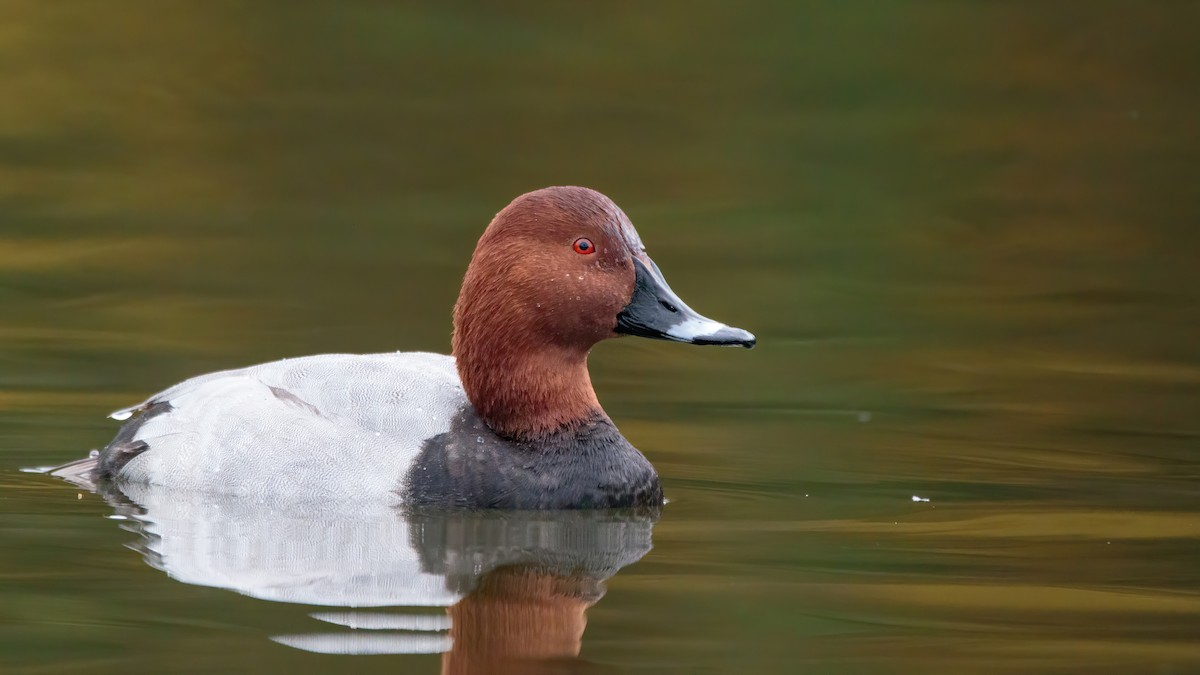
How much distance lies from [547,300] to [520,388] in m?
0.39

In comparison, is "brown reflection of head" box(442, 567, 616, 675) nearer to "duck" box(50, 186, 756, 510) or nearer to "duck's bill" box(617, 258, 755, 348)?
"duck" box(50, 186, 756, 510)

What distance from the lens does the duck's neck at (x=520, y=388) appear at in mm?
8172

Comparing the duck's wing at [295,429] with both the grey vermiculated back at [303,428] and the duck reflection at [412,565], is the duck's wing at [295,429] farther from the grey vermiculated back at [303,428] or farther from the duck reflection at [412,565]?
the duck reflection at [412,565]

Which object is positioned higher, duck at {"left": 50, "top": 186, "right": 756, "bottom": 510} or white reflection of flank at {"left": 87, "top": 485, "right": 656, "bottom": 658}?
duck at {"left": 50, "top": 186, "right": 756, "bottom": 510}

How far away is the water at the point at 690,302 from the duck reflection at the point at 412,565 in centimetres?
3

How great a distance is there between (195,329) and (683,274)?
11.0 feet

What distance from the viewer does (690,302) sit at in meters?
11.8

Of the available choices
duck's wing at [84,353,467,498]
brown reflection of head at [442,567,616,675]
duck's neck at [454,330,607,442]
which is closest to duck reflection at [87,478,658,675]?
brown reflection of head at [442,567,616,675]

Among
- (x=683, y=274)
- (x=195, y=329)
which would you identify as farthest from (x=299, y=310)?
(x=683, y=274)

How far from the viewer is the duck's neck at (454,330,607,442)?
26.8ft

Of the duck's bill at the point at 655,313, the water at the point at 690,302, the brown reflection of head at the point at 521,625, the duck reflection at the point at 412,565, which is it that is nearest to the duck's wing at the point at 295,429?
the duck reflection at the point at 412,565

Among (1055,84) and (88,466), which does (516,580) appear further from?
(1055,84)

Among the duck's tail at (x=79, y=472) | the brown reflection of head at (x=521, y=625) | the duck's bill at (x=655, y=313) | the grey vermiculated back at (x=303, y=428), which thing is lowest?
the brown reflection of head at (x=521, y=625)

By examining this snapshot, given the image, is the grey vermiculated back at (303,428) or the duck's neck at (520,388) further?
the duck's neck at (520,388)
